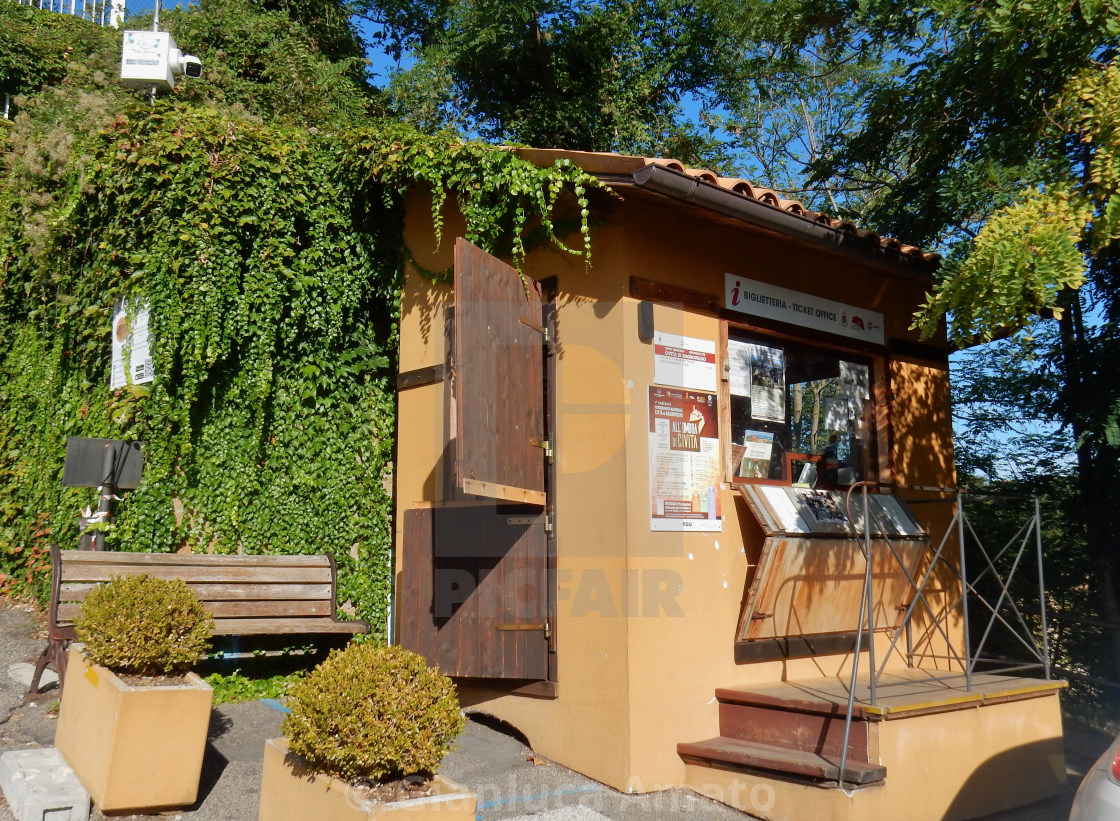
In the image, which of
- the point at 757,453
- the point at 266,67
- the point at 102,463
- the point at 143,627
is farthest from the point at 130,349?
the point at 266,67

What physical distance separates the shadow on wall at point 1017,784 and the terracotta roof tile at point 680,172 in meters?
3.73

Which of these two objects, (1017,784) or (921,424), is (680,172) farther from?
(1017,784)

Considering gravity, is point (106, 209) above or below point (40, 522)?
above

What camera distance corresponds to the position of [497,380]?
569 centimetres

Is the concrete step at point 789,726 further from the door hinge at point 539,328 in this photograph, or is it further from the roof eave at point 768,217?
the roof eave at point 768,217


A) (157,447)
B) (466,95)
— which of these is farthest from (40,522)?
(466,95)

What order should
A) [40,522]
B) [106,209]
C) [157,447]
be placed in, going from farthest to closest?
[40,522]
[106,209]
[157,447]

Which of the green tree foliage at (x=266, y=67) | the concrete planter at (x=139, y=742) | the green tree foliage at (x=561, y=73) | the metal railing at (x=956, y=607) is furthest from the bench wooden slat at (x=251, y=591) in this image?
the green tree foliage at (x=561, y=73)

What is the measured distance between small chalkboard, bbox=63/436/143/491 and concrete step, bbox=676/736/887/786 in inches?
181

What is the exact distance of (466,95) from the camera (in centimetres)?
1594

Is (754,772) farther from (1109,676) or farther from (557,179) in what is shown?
(1109,676)

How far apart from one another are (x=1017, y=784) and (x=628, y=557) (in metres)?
2.96

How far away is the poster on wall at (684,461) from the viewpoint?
5965 millimetres

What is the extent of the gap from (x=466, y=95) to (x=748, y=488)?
11.8m
